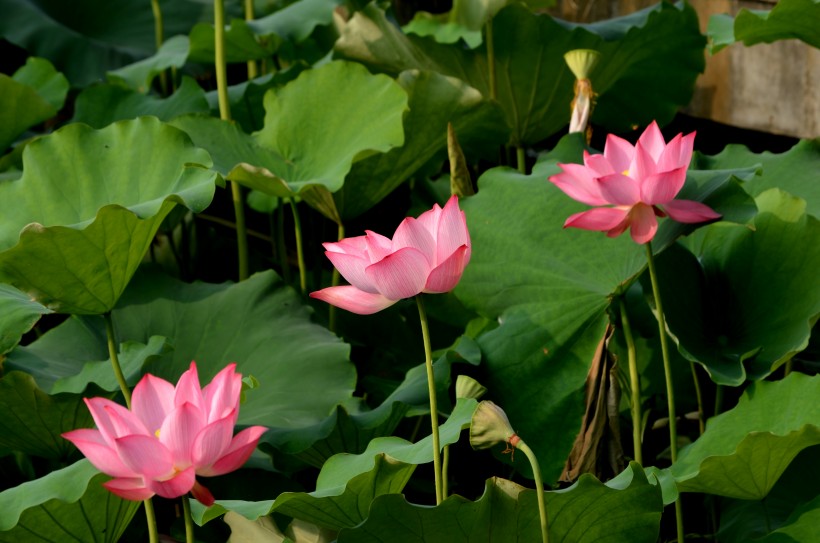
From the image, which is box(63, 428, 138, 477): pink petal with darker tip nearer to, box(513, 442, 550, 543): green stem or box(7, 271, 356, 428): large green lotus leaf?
box(513, 442, 550, 543): green stem

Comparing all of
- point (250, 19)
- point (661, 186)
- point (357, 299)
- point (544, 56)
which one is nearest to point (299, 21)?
point (250, 19)

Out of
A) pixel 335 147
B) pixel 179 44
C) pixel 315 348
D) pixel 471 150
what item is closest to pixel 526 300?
pixel 315 348

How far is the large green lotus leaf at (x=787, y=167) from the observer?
150cm

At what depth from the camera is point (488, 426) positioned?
0.95 metres

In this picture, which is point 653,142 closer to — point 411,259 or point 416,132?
point 411,259

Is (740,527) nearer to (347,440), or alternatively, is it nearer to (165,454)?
(347,440)

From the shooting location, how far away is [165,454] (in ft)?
2.75

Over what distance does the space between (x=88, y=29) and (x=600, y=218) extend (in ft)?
6.63

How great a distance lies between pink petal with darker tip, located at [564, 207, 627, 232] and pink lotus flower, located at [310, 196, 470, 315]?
256 mm

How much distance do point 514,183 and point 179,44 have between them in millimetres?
1081

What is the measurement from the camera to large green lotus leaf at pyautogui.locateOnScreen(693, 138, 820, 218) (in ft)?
4.93

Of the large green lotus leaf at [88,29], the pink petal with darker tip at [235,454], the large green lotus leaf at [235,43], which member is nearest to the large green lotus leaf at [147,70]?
the large green lotus leaf at [235,43]

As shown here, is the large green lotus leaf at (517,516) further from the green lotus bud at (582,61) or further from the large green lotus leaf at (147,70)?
the large green lotus leaf at (147,70)

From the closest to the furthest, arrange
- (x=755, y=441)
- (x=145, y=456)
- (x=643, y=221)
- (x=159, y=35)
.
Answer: (x=145, y=456) < (x=755, y=441) < (x=643, y=221) < (x=159, y=35)
